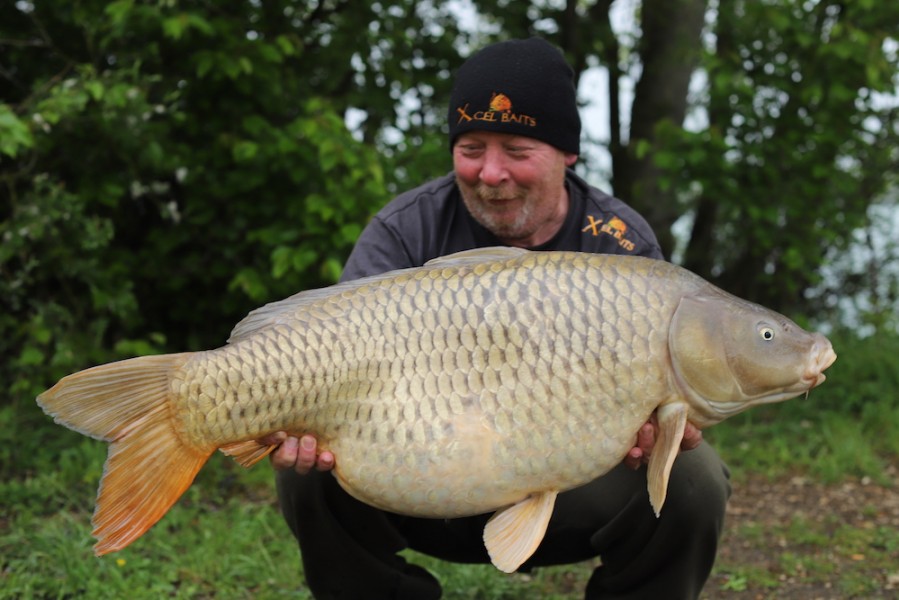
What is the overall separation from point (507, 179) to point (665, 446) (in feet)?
2.19

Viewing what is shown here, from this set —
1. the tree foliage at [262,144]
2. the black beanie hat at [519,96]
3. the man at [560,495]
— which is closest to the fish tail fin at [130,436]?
the man at [560,495]

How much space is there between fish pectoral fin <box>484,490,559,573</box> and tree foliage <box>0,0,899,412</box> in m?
1.66

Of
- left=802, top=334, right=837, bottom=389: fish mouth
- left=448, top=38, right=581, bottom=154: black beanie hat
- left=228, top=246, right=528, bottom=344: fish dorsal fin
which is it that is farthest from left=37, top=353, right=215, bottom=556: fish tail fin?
left=802, top=334, right=837, bottom=389: fish mouth

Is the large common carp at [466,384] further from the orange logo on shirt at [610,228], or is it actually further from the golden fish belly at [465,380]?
the orange logo on shirt at [610,228]

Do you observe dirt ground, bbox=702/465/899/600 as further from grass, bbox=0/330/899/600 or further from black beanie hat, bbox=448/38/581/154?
black beanie hat, bbox=448/38/581/154

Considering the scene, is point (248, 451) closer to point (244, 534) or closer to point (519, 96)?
point (519, 96)

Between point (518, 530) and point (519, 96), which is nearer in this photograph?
point (518, 530)

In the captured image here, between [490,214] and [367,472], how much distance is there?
67 centimetres

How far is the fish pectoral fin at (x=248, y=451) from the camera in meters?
1.72

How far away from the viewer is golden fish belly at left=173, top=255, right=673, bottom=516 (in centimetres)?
162

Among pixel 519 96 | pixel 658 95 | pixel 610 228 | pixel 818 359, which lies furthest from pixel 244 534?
pixel 658 95

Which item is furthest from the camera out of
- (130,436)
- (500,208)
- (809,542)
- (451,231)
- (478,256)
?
(809,542)

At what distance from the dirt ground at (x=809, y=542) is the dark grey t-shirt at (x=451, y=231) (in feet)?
2.92

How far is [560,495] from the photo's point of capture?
2.00 metres
